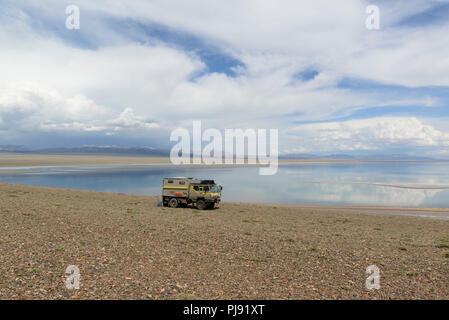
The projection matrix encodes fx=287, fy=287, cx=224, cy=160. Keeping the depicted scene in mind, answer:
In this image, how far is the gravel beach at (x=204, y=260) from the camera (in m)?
10.9

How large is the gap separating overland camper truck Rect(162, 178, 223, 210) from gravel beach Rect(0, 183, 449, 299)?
407 inches

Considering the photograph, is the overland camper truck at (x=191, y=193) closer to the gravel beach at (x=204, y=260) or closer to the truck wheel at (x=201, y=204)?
the truck wheel at (x=201, y=204)

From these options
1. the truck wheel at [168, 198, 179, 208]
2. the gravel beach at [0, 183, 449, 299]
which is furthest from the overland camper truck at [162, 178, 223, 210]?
the gravel beach at [0, 183, 449, 299]

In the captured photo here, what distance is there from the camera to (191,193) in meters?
33.8

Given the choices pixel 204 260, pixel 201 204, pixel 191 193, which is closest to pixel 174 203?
pixel 191 193

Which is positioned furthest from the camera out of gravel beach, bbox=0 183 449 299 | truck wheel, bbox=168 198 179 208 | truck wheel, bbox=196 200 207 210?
Answer: truck wheel, bbox=168 198 179 208

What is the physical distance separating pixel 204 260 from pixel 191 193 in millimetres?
19704

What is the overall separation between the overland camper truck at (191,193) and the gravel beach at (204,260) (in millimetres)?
10345

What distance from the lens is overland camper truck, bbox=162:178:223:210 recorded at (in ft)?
109

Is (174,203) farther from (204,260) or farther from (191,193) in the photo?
(204,260)

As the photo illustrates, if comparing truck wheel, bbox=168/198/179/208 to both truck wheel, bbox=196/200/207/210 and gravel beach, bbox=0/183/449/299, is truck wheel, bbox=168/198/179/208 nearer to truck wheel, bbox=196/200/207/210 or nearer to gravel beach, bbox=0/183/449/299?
truck wheel, bbox=196/200/207/210

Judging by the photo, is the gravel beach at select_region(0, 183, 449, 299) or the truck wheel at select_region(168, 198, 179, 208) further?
the truck wheel at select_region(168, 198, 179, 208)

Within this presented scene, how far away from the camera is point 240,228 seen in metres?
22.5
